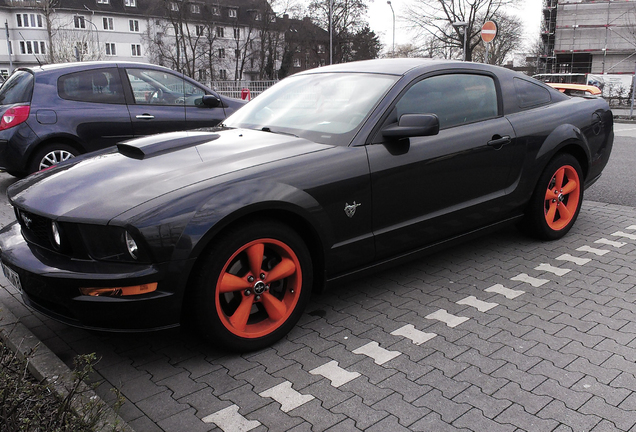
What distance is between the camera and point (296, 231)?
3246 millimetres

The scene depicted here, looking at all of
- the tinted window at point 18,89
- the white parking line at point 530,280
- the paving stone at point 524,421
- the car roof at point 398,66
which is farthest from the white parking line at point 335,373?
the tinted window at point 18,89

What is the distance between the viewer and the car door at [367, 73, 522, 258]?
356cm

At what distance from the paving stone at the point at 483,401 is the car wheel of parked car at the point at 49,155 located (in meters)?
5.83

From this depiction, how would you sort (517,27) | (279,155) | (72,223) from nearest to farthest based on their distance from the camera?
1. (72,223)
2. (279,155)
3. (517,27)

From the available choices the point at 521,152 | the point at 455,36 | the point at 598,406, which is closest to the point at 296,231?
the point at 598,406

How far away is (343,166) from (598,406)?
5.97ft

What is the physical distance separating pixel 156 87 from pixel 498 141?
4.97m

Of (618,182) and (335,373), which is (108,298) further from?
(618,182)

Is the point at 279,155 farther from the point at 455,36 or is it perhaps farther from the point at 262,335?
the point at 455,36

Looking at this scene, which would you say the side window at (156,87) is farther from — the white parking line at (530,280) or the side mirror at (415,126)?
the white parking line at (530,280)

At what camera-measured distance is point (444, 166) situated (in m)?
3.84

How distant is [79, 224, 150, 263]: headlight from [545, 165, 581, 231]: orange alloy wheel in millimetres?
3571

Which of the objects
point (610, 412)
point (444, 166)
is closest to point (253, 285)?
point (444, 166)

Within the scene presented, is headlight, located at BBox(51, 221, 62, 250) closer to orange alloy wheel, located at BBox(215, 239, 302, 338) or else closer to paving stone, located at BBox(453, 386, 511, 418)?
orange alloy wheel, located at BBox(215, 239, 302, 338)
